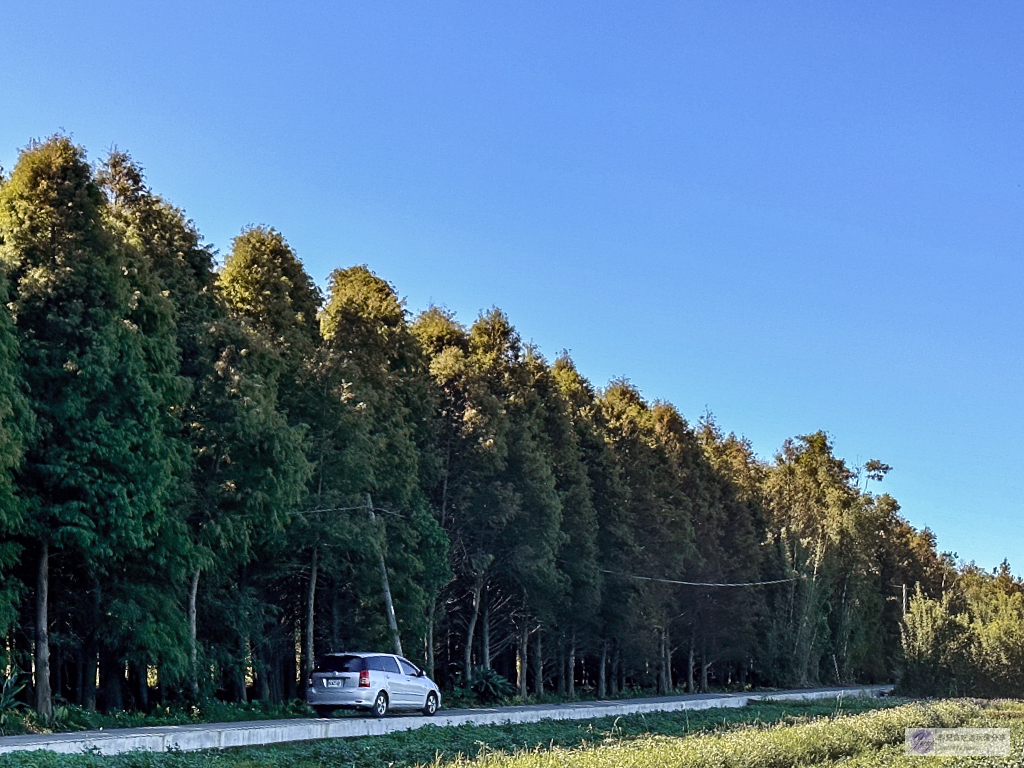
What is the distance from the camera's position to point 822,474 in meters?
80.9

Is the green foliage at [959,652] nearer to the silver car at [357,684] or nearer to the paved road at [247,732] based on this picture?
the paved road at [247,732]

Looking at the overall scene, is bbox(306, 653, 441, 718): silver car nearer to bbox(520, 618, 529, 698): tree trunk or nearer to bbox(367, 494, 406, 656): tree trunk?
bbox(367, 494, 406, 656): tree trunk

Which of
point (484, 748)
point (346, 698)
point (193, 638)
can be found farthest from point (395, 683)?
point (484, 748)

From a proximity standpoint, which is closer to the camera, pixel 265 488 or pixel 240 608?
pixel 265 488

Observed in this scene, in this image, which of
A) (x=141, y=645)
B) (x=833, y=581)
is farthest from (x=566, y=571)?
(x=833, y=581)

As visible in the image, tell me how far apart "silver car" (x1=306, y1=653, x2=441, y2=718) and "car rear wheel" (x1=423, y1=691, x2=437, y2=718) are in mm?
1126

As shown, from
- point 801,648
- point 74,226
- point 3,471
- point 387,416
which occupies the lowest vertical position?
point 801,648

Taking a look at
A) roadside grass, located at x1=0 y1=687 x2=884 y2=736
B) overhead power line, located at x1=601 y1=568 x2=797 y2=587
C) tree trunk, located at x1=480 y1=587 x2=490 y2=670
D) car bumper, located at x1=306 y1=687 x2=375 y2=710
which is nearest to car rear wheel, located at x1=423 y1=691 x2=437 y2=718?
roadside grass, located at x1=0 y1=687 x2=884 y2=736

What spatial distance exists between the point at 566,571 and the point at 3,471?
A: 2799 cm

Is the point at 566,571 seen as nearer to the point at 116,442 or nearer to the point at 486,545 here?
the point at 486,545

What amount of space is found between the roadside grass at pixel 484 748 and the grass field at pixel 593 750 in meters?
0.02

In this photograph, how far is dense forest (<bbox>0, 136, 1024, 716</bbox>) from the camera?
2370 centimetres

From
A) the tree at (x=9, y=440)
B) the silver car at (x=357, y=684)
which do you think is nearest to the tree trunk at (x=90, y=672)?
the tree at (x=9, y=440)

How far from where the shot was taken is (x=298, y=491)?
2881 centimetres
